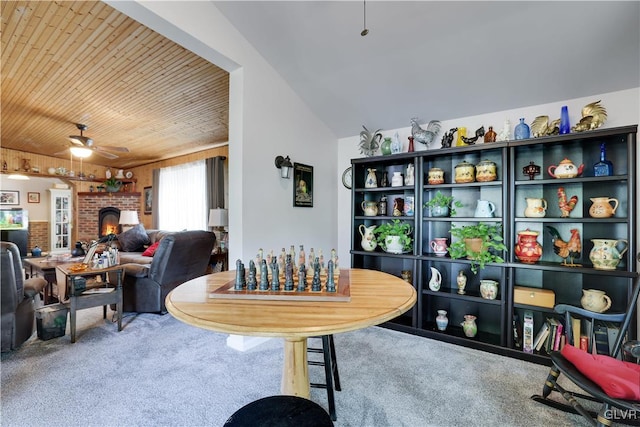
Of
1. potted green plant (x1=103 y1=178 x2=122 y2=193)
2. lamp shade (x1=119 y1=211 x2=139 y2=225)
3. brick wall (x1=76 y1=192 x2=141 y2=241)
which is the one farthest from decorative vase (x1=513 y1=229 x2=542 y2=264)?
potted green plant (x1=103 y1=178 x2=122 y2=193)

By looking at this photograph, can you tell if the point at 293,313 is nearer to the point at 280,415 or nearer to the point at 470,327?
the point at 280,415

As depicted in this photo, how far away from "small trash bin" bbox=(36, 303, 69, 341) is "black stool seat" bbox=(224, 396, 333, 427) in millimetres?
2645

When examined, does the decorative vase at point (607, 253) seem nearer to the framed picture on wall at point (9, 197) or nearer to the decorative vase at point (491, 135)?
the decorative vase at point (491, 135)

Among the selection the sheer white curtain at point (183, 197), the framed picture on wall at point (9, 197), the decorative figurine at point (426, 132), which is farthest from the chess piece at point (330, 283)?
the framed picture on wall at point (9, 197)

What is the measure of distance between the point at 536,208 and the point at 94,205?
9036 mm

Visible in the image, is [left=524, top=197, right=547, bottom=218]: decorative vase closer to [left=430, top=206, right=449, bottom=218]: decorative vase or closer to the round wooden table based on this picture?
[left=430, top=206, right=449, bottom=218]: decorative vase

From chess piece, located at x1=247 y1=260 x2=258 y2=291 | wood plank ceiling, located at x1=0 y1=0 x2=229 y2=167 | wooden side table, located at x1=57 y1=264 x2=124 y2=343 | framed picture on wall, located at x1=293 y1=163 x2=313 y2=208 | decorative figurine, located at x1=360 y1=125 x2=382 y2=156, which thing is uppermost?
wood plank ceiling, located at x1=0 y1=0 x2=229 y2=167

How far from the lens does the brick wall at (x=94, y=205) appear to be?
7.04 metres

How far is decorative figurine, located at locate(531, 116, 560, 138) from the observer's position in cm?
224

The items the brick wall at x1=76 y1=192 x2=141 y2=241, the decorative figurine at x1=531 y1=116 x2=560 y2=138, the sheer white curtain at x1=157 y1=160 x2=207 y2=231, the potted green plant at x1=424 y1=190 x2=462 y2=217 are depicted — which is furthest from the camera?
the brick wall at x1=76 y1=192 x2=141 y2=241

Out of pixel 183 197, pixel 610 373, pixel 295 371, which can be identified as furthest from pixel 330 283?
pixel 183 197

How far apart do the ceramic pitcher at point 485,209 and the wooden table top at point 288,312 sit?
5.04 ft

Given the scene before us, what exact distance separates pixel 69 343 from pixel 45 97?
303cm

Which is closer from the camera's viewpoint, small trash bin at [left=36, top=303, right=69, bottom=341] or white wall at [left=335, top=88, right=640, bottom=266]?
white wall at [left=335, top=88, right=640, bottom=266]
